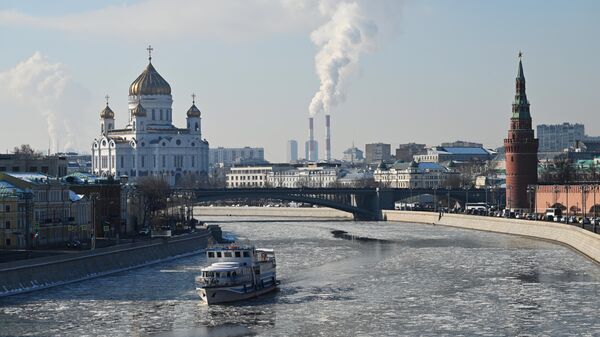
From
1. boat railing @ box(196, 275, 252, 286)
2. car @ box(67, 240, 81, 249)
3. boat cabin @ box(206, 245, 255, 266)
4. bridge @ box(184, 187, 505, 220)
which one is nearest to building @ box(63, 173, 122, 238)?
car @ box(67, 240, 81, 249)

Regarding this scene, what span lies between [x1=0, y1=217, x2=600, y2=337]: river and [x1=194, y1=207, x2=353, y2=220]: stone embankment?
70004 mm

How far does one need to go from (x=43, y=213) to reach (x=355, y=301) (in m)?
24.9

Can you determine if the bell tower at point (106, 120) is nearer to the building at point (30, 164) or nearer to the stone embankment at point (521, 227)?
the stone embankment at point (521, 227)

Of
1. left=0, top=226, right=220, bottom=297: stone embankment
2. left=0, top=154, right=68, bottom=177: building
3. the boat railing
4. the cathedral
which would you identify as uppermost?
the cathedral

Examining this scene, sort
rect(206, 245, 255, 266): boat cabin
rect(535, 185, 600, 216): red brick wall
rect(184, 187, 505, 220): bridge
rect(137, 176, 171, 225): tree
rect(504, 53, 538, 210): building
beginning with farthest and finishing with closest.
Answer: rect(184, 187, 505, 220): bridge → rect(504, 53, 538, 210): building → rect(535, 185, 600, 216): red brick wall → rect(137, 176, 171, 225): tree → rect(206, 245, 255, 266): boat cabin

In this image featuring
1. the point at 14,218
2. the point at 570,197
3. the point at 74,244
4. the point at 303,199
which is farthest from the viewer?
the point at 303,199

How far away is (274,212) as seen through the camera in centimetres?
15712

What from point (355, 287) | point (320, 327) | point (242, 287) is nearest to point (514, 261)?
point (355, 287)

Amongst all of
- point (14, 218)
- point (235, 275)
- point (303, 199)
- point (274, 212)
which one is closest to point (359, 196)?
point (303, 199)

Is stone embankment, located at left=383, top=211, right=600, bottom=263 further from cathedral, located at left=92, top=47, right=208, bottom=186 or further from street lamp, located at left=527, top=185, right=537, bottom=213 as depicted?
cathedral, located at left=92, top=47, right=208, bottom=186

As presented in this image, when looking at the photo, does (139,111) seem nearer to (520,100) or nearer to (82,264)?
→ (520,100)

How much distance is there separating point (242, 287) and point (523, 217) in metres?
53.7

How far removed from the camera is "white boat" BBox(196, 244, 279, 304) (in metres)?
54.8

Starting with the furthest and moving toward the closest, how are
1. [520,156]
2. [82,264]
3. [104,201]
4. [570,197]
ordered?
[520,156] → [570,197] → [104,201] → [82,264]
